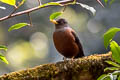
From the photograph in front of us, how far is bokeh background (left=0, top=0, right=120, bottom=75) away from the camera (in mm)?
8883

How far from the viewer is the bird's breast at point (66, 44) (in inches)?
136

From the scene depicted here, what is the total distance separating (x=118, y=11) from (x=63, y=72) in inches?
274

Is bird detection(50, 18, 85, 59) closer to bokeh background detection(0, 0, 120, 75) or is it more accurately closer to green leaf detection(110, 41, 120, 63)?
green leaf detection(110, 41, 120, 63)

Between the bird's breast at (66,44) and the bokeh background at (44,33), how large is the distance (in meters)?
5.02

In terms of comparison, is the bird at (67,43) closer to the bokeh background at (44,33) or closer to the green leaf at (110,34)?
the green leaf at (110,34)

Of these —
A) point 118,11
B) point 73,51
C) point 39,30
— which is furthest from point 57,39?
point 39,30

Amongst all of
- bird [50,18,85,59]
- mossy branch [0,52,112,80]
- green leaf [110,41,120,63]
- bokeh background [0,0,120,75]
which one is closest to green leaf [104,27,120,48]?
green leaf [110,41,120,63]

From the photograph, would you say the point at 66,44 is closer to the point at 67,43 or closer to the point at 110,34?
the point at 67,43

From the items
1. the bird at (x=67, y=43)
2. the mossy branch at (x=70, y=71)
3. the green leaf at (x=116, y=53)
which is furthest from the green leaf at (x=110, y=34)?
the bird at (x=67, y=43)

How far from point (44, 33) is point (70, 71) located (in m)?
7.91

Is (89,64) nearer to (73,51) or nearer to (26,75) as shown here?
(26,75)

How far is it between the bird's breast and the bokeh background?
502 centimetres

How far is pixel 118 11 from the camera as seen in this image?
9.05 meters

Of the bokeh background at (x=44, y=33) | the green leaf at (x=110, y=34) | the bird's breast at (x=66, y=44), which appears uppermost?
the bokeh background at (x=44, y=33)
